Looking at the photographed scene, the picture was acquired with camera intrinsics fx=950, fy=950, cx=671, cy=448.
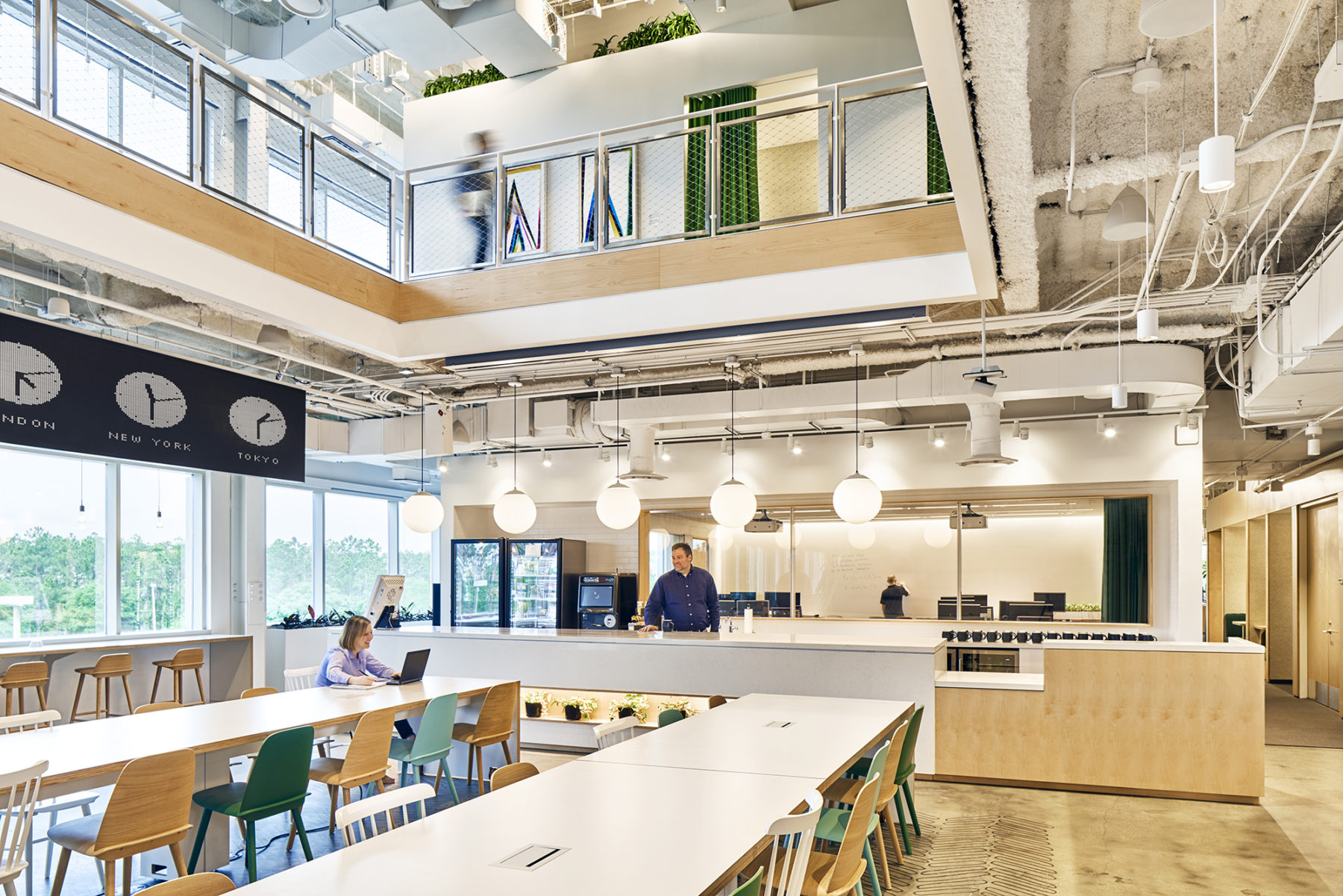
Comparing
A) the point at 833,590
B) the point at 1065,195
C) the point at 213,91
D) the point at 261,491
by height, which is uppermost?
A: the point at 213,91

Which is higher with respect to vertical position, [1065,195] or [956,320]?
[1065,195]

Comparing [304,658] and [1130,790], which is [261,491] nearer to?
[304,658]

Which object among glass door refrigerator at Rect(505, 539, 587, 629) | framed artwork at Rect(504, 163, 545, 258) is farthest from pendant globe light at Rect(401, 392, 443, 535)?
glass door refrigerator at Rect(505, 539, 587, 629)

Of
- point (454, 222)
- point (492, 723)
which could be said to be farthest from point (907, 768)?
point (454, 222)

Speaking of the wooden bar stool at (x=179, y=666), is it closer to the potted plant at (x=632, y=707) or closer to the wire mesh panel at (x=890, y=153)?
the potted plant at (x=632, y=707)

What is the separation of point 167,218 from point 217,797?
9.74 feet

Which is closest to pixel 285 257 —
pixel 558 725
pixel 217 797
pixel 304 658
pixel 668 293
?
pixel 668 293

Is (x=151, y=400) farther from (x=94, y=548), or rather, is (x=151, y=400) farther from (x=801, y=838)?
(x=94, y=548)

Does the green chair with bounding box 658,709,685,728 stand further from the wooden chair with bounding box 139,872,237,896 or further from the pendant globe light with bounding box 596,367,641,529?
the wooden chair with bounding box 139,872,237,896

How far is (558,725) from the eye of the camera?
7.50 m

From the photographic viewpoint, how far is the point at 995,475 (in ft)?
29.3

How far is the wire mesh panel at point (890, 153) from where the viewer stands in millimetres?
5363

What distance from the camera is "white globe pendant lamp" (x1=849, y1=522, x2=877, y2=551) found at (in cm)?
1023

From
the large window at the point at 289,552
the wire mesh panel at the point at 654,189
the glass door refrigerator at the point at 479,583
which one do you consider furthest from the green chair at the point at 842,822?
the large window at the point at 289,552
